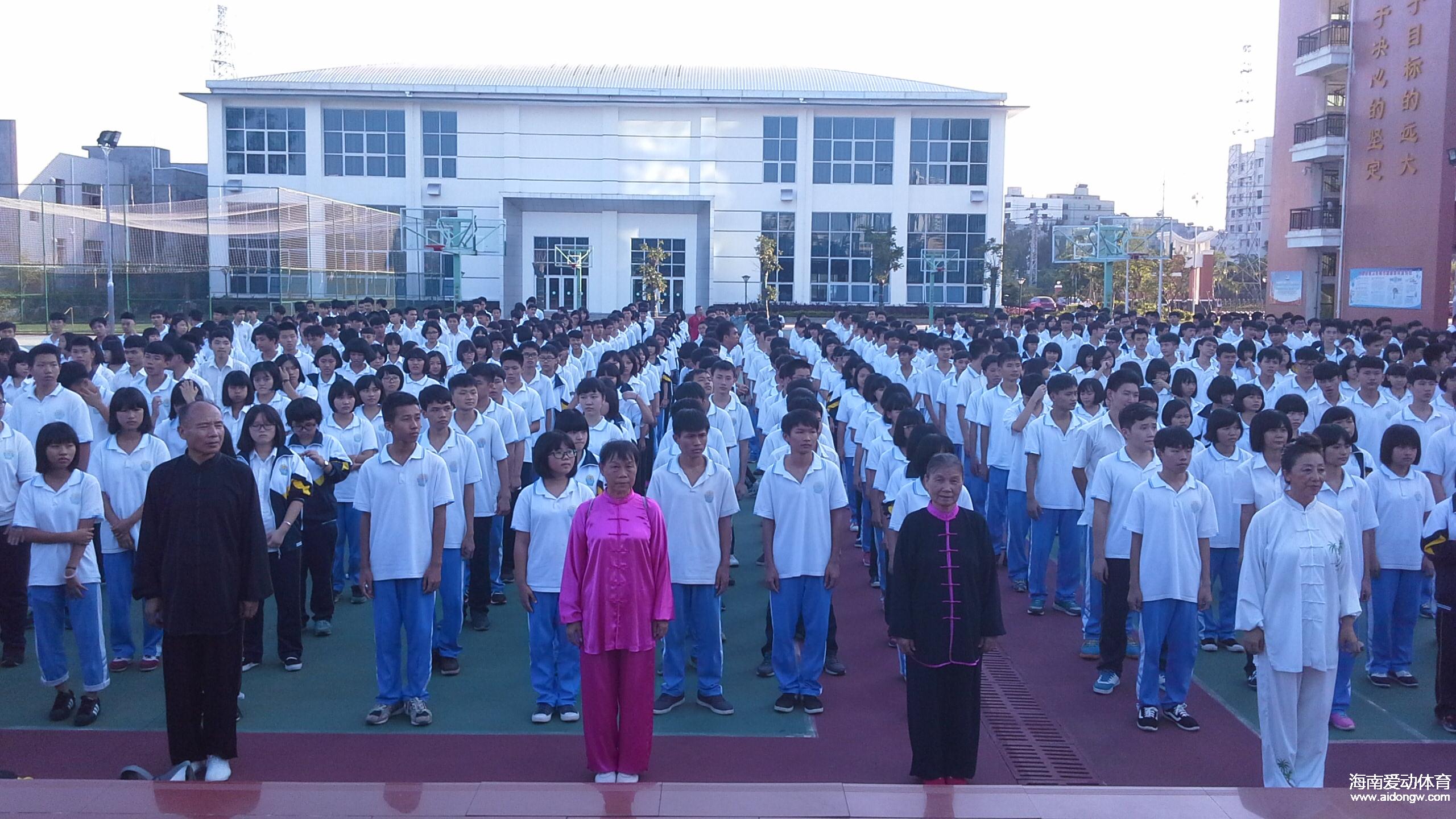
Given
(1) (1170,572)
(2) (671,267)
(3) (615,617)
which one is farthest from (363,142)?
(1) (1170,572)

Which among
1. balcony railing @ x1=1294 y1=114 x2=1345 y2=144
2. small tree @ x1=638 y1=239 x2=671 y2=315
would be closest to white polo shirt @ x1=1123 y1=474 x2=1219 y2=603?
balcony railing @ x1=1294 y1=114 x2=1345 y2=144

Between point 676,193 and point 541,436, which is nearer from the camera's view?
point 541,436

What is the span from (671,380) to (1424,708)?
9.50m

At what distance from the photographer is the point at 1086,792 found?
4559 millimetres

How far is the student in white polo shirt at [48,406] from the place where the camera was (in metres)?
7.70

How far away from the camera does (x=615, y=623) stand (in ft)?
16.5

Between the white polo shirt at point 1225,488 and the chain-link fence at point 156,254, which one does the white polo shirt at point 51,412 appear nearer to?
the white polo shirt at point 1225,488

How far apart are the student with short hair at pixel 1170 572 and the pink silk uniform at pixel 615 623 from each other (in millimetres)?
2592

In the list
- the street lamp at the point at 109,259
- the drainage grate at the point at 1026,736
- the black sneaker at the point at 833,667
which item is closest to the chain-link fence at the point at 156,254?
the street lamp at the point at 109,259

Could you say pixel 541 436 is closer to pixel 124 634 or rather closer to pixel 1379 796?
pixel 124 634

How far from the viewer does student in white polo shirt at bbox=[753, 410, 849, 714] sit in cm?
617

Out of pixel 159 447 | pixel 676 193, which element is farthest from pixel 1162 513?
pixel 676 193

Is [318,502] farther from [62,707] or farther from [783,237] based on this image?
[783,237]

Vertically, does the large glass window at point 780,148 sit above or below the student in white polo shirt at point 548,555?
above
